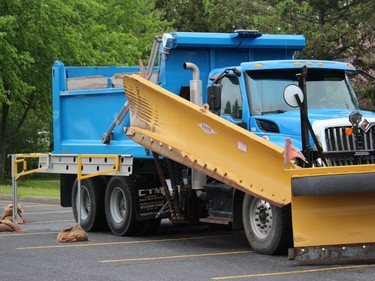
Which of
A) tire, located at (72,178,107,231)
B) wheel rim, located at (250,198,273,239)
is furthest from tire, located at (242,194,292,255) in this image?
tire, located at (72,178,107,231)

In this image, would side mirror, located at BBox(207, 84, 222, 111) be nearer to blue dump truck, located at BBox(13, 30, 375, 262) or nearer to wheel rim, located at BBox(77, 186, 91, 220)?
blue dump truck, located at BBox(13, 30, 375, 262)

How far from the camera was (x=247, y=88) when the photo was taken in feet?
42.7

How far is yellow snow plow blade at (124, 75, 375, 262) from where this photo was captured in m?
10.7

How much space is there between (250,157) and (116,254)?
2362 mm

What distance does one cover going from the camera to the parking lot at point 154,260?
10.5 m

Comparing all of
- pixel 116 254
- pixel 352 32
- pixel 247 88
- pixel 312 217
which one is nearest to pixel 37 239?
pixel 116 254

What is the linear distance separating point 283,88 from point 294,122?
0.97 meters

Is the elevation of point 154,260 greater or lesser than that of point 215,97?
lesser

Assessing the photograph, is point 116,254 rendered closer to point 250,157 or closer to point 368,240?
point 250,157

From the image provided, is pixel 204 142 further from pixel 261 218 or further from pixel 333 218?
pixel 333 218

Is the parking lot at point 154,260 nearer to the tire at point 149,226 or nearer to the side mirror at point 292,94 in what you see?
the tire at point 149,226

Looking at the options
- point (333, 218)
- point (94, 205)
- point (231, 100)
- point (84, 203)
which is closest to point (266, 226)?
point (333, 218)

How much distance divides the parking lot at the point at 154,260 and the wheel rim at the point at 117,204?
1.15ft

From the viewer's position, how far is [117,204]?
15.4 m
